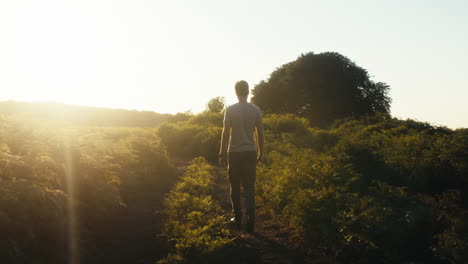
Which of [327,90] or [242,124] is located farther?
[327,90]

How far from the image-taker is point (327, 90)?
35375mm

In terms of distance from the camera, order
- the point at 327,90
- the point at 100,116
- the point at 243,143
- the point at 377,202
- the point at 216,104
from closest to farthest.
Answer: the point at 377,202 < the point at 243,143 < the point at 327,90 < the point at 216,104 < the point at 100,116

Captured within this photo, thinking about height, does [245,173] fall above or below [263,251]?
above

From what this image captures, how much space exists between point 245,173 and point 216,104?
3472 cm

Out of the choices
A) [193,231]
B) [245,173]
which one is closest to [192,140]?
[245,173]

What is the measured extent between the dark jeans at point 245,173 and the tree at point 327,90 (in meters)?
27.4

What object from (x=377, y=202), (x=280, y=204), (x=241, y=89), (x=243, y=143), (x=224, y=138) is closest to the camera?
(x=377, y=202)

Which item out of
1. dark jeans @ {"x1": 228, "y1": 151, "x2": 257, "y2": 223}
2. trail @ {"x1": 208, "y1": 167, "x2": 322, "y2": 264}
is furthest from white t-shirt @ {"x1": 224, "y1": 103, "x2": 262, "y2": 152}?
trail @ {"x1": 208, "y1": 167, "x2": 322, "y2": 264}

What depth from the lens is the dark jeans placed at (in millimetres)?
6423

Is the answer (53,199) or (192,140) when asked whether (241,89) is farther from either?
(192,140)

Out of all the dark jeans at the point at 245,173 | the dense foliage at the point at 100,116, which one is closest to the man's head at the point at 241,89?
the dark jeans at the point at 245,173

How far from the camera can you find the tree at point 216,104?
40.7 m

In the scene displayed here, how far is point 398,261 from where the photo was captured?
4.26 m

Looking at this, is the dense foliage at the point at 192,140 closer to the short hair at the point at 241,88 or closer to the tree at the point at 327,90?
the tree at the point at 327,90
